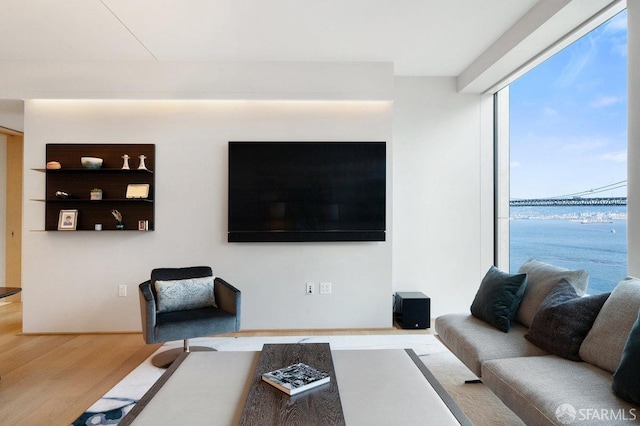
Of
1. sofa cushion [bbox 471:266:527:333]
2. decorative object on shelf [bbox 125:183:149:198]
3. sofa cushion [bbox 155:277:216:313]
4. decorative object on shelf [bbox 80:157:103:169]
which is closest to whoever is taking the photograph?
sofa cushion [bbox 471:266:527:333]

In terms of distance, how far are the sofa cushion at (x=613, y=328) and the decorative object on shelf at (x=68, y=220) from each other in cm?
419

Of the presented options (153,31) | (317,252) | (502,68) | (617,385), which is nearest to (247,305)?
(317,252)

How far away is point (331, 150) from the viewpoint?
153 inches

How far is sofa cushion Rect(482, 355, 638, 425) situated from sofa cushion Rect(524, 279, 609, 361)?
0.24 ft

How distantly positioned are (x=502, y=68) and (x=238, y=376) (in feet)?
11.4

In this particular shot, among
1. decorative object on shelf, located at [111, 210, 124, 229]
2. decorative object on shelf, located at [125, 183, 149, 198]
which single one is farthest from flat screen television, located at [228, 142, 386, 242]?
decorative object on shelf, located at [111, 210, 124, 229]

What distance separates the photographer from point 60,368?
2975mm

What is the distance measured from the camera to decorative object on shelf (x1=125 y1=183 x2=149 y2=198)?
12.4 ft

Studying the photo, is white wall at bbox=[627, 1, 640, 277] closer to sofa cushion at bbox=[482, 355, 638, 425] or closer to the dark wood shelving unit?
sofa cushion at bbox=[482, 355, 638, 425]

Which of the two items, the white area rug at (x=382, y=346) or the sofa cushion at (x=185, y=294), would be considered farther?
the sofa cushion at (x=185, y=294)

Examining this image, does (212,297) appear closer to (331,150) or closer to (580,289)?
(331,150)

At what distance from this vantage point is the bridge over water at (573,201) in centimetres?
279

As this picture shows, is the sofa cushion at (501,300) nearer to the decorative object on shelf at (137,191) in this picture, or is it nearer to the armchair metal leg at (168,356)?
the armchair metal leg at (168,356)

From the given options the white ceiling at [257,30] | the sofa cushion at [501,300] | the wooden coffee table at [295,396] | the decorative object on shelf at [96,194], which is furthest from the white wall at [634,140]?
the decorative object on shelf at [96,194]
